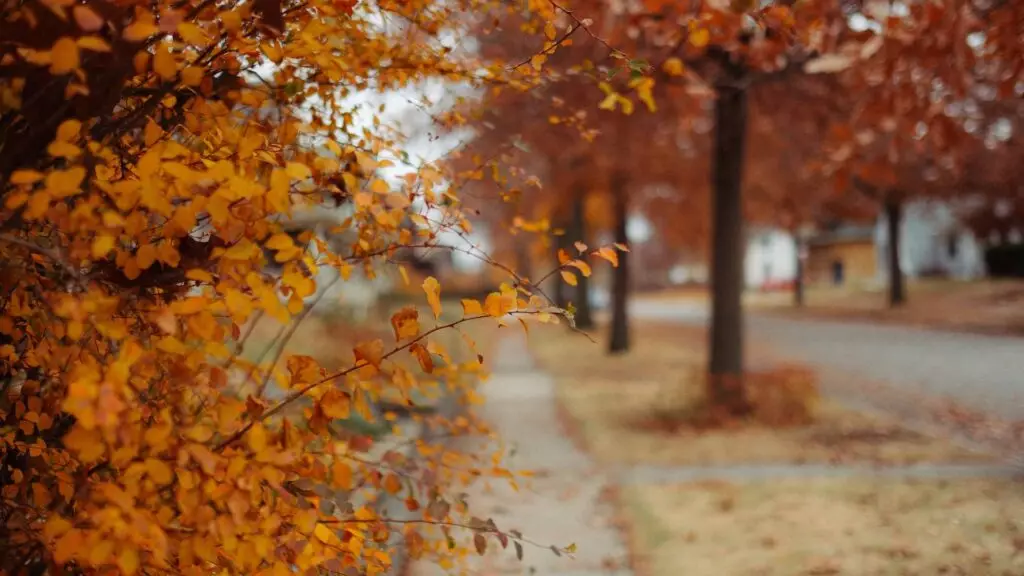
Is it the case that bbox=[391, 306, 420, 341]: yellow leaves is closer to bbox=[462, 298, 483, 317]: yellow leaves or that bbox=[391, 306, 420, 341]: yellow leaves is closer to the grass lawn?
bbox=[462, 298, 483, 317]: yellow leaves

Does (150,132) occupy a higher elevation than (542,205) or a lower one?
lower

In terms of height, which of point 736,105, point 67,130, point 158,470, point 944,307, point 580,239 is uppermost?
point 736,105

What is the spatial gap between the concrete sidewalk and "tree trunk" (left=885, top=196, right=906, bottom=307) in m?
23.6

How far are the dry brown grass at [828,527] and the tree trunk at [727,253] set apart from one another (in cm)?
277

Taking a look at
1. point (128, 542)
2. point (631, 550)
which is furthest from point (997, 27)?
point (128, 542)

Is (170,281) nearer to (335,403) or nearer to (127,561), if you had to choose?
(335,403)

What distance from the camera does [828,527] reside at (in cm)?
492

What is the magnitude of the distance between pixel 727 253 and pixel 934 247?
44.8m

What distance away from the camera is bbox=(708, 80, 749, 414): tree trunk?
872 cm

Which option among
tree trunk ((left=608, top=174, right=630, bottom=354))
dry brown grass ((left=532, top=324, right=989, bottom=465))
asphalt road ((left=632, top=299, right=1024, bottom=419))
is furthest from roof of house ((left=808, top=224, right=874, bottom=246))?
dry brown grass ((left=532, top=324, right=989, bottom=465))

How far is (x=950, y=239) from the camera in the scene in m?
45.5

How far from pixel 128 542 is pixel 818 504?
4.80 metres

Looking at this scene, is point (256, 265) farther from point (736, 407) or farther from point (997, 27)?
point (736, 407)

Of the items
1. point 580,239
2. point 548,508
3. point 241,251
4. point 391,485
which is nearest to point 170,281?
point 241,251
